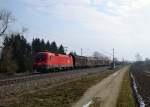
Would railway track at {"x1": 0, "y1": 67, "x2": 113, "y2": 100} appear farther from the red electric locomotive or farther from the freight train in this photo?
the freight train

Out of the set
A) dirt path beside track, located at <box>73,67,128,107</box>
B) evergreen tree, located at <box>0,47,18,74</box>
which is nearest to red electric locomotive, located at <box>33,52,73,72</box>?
evergreen tree, located at <box>0,47,18,74</box>

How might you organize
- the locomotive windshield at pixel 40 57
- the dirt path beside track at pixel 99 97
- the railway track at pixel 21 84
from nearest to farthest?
the dirt path beside track at pixel 99 97, the railway track at pixel 21 84, the locomotive windshield at pixel 40 57

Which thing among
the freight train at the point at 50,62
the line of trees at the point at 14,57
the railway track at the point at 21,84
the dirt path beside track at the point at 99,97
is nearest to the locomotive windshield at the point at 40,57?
the freight train at the point at 50,62

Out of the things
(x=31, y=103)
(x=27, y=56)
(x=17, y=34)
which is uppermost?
(x=17, y=34)

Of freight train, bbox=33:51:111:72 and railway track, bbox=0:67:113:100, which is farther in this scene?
freight train, bbox=33:51:111:72

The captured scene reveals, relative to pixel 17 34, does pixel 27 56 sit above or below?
below

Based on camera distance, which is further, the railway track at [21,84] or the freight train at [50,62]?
the freight train at [50,62]

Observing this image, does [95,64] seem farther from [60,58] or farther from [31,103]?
[31,103]

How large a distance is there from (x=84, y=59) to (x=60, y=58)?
30081mm

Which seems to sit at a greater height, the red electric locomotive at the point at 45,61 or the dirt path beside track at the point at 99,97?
the red electric locomotive at the point at 45,61

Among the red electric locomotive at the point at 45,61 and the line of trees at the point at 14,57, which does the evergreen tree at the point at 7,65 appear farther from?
the red electric locomotive at the point at 45,61

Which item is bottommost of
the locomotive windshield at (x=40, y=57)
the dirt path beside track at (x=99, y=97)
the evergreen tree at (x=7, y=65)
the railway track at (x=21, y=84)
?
the dirt path beside track at (x=99, y=97)

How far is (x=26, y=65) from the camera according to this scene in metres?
63.0

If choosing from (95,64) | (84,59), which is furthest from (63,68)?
(95,64)
